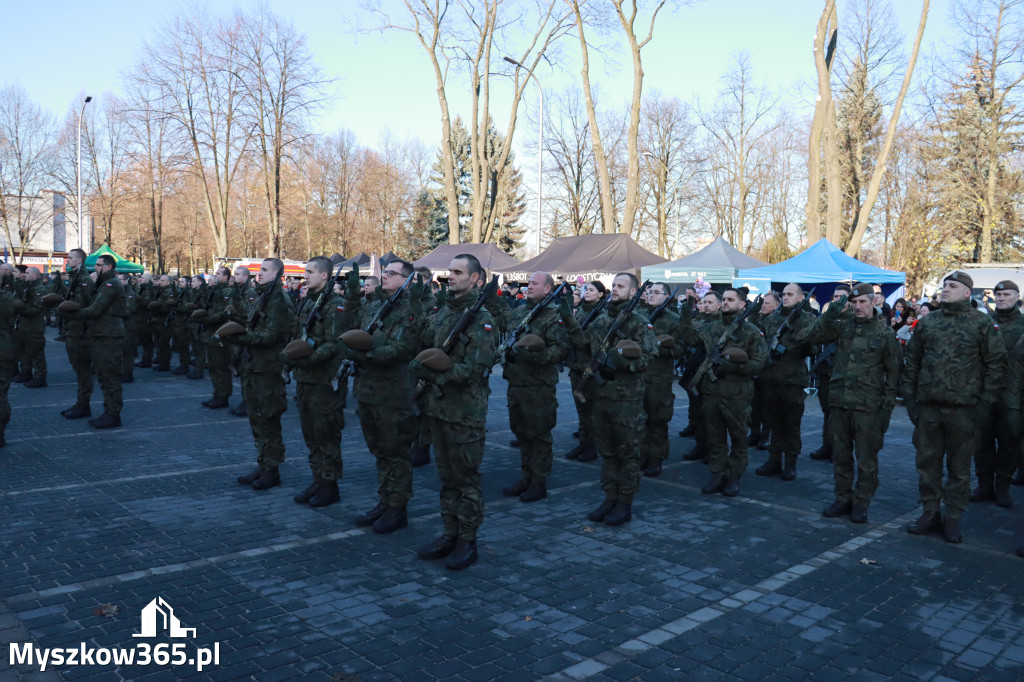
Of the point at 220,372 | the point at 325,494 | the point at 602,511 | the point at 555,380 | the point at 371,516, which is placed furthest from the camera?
the point at 220,372

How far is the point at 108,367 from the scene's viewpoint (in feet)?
33.8

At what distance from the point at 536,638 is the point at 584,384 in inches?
119

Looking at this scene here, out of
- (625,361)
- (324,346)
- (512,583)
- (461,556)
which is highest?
(324,346)

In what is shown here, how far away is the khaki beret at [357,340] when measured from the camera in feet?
18.9

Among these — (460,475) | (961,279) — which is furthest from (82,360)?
(961,279)

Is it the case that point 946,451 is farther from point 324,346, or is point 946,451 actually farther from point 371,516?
point 324,346

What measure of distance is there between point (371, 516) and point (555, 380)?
2.34 meters

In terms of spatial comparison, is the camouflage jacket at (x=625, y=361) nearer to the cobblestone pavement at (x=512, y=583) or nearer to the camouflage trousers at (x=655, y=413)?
the cobblestone pavement at (x=512, y=583)

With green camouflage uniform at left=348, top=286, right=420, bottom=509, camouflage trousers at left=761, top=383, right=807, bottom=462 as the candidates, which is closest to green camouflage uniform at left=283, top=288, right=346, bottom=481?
green camouflage uniform at left=348, top=286, right=420, bottom=509

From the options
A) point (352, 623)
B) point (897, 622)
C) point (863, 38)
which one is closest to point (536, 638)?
point (352, 623)

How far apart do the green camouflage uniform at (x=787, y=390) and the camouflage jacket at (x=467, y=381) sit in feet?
13.8

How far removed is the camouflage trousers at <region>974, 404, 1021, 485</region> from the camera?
7352 millimetres

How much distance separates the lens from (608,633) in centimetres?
452

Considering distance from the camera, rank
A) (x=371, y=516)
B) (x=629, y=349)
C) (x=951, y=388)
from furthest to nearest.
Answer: (x=371, y=516), (x=951, y=388), (x=629, y=349)
